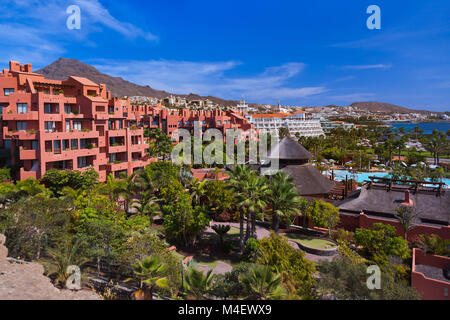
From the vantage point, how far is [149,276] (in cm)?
1309

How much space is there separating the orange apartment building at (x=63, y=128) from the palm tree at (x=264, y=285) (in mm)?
26588

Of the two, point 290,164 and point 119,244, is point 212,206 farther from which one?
point 119,244

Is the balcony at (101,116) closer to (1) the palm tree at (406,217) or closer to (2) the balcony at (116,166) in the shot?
(2) the balcony at (116,166)

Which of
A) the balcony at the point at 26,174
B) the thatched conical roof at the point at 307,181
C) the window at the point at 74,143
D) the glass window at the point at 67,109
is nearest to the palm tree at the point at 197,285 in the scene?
the thatched conical roof at the point at 307,181

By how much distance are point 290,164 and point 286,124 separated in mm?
102590

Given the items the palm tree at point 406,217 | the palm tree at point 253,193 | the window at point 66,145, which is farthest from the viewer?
the window at point 66,145

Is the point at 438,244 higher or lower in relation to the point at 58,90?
lower

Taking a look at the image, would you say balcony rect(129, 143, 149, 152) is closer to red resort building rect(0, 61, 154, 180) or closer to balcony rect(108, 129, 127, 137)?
red resort building rect(0, 61, 154, 180)

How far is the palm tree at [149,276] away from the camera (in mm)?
12586

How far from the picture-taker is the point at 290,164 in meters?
34.8

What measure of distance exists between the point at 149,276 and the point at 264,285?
5.33 metres

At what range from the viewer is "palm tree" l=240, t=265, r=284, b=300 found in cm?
1123

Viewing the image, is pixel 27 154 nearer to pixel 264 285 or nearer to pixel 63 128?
pixel 63 128

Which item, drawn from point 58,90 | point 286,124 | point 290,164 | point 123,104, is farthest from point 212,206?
point 286,124
